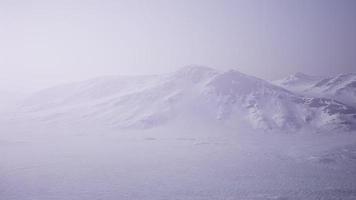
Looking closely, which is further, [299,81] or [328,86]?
[299,81]

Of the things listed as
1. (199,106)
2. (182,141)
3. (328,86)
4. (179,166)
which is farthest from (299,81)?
(179,166)

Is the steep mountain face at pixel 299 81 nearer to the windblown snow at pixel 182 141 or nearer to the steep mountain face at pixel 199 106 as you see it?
the windblown snow at pixel 182 141

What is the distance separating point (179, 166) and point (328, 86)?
13086 cm

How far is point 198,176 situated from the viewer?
43469mm

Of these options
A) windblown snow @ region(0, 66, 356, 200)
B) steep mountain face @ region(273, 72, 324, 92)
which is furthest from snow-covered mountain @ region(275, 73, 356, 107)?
windblown snow @ region(0, 66, 356, 200)

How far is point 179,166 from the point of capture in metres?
49.5

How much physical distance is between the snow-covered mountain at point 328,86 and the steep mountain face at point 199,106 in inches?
1203

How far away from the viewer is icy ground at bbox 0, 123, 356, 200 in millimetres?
36406

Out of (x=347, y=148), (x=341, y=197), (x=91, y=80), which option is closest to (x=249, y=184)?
(x=341, y=197)

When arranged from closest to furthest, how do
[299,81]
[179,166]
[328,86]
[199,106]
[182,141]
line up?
[179,166], [182,141], [199,106], [328,86], [299,81]

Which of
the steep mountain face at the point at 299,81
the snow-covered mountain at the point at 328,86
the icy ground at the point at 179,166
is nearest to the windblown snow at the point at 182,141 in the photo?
the icy ground at the point at 179,166

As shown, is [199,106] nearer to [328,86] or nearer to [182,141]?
[182,141]

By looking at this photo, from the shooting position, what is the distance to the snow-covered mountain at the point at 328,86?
5315 inches

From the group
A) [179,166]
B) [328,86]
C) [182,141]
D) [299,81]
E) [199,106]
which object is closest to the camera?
[179,166]
